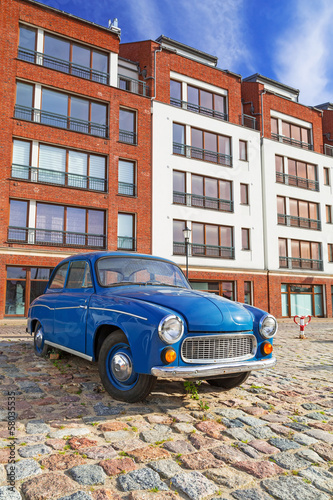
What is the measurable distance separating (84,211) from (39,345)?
1567 centimetres

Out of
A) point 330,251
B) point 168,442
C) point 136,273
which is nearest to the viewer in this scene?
point 168,442

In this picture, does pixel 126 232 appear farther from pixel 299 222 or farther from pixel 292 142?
pixel 292 142

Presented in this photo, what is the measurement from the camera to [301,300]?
96.1ft

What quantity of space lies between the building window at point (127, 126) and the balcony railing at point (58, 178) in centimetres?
327

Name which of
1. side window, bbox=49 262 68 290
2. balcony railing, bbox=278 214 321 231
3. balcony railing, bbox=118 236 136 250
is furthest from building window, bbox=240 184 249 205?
side window, bbox=49 262 68 290

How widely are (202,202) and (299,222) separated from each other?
9041 millimetres

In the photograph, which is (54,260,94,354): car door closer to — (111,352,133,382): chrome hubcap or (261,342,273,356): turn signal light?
(111,352,133,382): chrome hubcap

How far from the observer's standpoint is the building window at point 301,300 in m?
28.5

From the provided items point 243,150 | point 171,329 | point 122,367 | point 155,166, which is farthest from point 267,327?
point 243,150

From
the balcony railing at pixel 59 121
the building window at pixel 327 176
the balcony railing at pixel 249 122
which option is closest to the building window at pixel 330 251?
the building window at pixel 327 176

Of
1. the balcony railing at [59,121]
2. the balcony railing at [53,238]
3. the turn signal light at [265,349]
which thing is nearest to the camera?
the turn signal light at [265,349]

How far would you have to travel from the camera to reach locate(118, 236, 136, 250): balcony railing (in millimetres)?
22719

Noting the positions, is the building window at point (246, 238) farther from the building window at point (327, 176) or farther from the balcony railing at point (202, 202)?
the building window at point (327, 176)

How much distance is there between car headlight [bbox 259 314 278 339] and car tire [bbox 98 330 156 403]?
A: 143 cm
